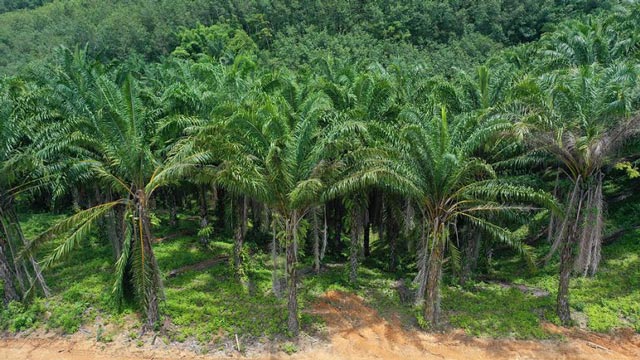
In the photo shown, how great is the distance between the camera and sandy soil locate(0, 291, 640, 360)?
1126 centimetres

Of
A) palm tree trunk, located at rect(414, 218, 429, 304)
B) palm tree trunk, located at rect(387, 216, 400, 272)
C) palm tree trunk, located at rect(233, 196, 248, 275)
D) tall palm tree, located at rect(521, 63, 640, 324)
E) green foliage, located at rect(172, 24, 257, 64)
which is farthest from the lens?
green foliage, located at rect(172, 24, 257, 64)

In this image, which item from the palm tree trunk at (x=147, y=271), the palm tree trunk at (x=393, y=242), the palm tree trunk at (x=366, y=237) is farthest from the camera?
the palm tree trunk at (x=366, y=237)

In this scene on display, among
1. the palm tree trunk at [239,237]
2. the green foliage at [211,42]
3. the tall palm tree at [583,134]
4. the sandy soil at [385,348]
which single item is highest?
the green foliage at [211,42]

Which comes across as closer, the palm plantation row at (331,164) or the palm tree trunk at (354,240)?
the palm plantation row at (331,164)

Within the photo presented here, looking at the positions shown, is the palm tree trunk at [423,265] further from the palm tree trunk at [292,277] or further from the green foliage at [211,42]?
the green foliage at [211,42]

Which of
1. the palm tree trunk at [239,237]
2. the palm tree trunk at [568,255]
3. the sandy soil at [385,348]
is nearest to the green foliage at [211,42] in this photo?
the palm tree trunk at [239,237]

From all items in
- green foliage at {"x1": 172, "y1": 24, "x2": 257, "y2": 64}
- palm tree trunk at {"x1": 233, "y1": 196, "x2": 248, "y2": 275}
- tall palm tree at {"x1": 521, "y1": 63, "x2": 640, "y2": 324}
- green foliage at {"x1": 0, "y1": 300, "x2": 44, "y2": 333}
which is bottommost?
green foliage at {"x1": 0, "y1": 300, "x2": 44, "y2": 333}

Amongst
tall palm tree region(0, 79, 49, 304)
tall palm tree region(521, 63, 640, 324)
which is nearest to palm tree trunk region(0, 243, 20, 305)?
tall palm tree region(0, 79, 49, 304)

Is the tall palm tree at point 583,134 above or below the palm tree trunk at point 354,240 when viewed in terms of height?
above

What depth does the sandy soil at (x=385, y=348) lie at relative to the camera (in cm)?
1126

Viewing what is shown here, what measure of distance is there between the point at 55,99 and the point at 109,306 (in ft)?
24.3

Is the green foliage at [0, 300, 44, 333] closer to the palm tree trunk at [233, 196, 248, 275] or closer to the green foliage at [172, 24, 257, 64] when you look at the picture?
the palm tree trunk at [233, 196, 248, 275]

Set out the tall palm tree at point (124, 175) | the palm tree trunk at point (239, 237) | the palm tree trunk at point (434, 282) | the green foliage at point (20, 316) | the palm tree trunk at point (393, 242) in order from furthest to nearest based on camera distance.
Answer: the palm tree trunk at point (393, 242) → the palm tree trunk at point (239, 237) → the green foliage at point (20, 316) → the palm tree trunk at point (434, 282) → the tall palm tree at point (124, 175)

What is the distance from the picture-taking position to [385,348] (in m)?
11.7
